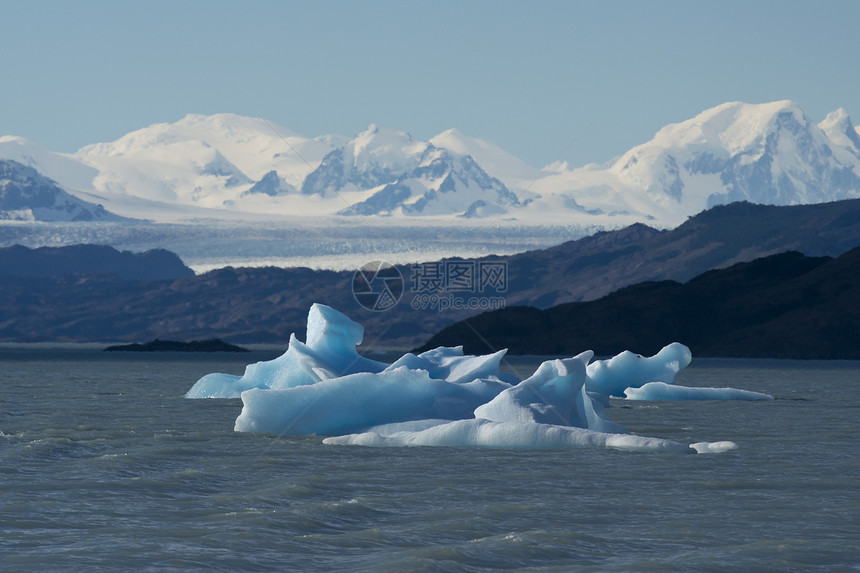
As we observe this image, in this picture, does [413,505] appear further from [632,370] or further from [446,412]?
[632,370]

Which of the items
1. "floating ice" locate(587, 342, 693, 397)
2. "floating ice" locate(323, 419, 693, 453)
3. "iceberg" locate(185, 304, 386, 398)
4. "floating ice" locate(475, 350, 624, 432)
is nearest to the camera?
"floating ice" locate(323, 419, 693, 453)

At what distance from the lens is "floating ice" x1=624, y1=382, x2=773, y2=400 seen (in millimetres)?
53875

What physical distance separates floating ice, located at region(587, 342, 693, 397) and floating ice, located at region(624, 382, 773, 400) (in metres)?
1.49

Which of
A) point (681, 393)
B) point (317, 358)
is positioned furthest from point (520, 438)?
point (681, 393)

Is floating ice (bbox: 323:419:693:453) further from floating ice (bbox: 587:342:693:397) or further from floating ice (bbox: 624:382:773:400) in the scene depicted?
floating ice (bbox: 587:342:693:397)

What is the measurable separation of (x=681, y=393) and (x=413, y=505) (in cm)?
3519

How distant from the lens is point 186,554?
54.0ft

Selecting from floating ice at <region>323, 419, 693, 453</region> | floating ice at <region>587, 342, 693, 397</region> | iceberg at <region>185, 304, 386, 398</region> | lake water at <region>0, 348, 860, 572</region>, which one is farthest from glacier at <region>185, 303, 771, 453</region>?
floating ice at <region>587, 342, 693, 397</region>

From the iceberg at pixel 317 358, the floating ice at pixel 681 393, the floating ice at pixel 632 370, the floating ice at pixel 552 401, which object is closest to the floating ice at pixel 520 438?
the floating ice at pixel 552 401

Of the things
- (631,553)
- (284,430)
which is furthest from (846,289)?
(631,553)

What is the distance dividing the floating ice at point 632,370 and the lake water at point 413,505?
871 inches

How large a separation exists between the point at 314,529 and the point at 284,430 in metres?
13.6

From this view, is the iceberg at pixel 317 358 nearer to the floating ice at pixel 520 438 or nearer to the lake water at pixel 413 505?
the lake water at pixel 413 505

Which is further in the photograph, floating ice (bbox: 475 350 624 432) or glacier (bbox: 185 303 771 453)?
floating ice (bbox: 475 350 624 432)
